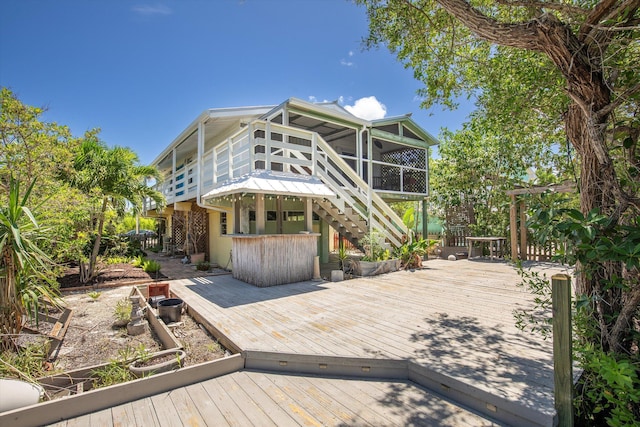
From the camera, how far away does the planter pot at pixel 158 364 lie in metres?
3.16

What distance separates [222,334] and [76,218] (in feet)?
20.0

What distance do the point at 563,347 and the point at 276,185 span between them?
601cm

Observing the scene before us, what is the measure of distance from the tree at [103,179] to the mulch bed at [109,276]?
0.30 meters

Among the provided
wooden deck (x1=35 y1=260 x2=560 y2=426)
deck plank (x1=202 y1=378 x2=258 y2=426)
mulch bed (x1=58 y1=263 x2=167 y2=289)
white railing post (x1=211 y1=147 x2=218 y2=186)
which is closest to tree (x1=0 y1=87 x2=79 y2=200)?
mulch bed (x1=58 y1=263 x2=167 y2=289)

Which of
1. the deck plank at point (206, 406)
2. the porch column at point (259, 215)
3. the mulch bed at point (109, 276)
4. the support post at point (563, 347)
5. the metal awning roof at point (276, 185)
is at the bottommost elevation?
the deck plank at point (206, 406)

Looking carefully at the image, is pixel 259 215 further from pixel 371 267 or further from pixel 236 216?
pixel 371 267

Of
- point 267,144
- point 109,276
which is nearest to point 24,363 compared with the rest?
point 267,144

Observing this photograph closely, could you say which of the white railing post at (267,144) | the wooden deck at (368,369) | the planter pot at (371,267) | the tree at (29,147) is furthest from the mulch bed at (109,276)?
the planter pot at (371,267)

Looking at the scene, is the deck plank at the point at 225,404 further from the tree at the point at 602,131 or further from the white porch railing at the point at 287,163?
the white porch railing at the point at 287,163

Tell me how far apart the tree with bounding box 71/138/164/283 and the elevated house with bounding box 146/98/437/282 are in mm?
2026

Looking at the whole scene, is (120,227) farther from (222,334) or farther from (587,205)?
(587,205)

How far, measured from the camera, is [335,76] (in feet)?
40.7

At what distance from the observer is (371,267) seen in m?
8.65

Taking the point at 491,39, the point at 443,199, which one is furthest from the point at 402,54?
the point at 443,199
